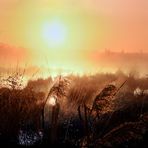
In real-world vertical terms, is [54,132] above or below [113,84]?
below

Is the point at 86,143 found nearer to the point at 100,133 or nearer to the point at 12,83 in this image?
the point at 100,133

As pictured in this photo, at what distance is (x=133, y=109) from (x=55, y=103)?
17.9 ft

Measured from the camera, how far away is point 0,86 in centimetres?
1409

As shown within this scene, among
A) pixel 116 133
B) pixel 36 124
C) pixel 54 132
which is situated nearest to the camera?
pixel 116 133

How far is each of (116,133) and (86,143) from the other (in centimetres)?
135

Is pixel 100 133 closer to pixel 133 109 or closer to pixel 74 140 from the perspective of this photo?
pixel 74 140

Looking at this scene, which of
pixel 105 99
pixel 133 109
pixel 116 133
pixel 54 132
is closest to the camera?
pixel 116 133

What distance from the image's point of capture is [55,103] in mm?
12305

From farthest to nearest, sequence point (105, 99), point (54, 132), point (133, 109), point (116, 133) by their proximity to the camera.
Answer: point (133, 109) < point (54, 132) < point (105, 99) < point (116, 133)

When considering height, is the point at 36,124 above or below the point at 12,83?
below

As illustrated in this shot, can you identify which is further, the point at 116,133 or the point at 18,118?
the point at 18,118

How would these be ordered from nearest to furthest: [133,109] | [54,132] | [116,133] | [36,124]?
1. [116,133]
2. [54,132]
3. [36,124]
4. [133,109]

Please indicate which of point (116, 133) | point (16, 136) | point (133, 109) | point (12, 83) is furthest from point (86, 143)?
point (133, 109)

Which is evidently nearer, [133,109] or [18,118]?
[18,118]
